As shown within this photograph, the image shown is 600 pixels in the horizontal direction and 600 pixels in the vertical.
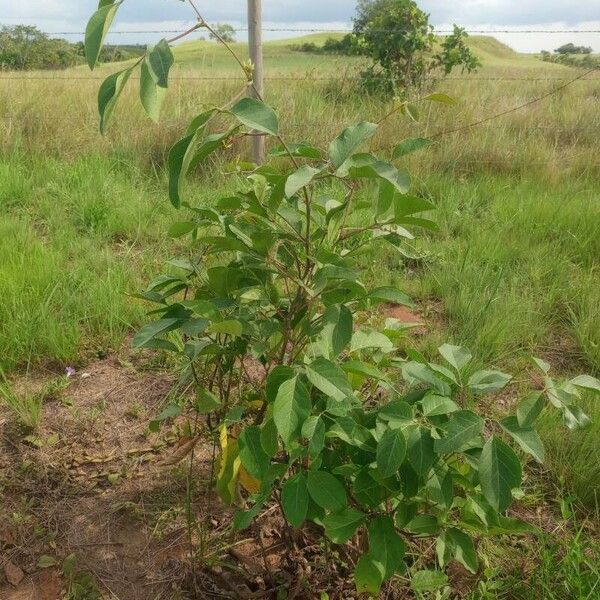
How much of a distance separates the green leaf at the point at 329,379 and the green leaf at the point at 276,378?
0.05 meters

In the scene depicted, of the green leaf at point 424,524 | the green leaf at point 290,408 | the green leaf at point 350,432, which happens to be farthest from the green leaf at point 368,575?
the green leaf at point 290,408

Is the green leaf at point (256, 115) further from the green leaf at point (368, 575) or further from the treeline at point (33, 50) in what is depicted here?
the treeline at point (33, 50)

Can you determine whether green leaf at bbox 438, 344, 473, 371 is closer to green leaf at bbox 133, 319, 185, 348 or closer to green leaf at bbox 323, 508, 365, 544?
green leaf at bbox 323, 508, 365, 544

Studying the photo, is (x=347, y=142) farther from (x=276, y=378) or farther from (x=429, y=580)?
(x=429, y=580)

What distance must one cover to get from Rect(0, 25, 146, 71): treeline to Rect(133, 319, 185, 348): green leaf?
5.49 metres

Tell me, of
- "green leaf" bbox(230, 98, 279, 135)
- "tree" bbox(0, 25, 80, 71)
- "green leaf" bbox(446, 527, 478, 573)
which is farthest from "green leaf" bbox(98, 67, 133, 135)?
"tree" bbox(0, 25, 80, 71)

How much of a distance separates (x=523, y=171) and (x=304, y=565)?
3678 millimetres

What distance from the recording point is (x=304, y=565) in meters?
1.58

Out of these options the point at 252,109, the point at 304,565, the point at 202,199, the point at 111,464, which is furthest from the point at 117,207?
the point at 252,109

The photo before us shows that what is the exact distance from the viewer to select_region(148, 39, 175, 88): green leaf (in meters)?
0.89

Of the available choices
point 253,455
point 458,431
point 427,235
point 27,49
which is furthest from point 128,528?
point 27,49

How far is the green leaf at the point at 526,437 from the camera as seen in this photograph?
1.14 m

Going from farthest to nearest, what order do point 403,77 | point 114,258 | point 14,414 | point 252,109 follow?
point 403,77
point 114,258
point 14,414
point 252,109

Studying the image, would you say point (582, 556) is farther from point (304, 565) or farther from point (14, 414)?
point (14, 414)
